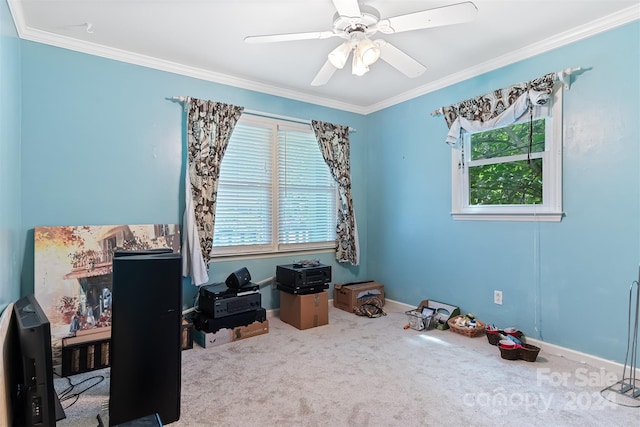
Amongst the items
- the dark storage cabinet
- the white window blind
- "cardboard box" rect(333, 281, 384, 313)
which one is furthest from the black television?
"cardboard box" rect(333, 281, 384, 313)

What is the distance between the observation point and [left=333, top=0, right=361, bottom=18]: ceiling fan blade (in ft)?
6.28

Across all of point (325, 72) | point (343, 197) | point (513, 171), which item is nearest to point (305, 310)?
point (343, 197)

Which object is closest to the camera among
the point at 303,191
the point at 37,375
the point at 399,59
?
the point at 37,375

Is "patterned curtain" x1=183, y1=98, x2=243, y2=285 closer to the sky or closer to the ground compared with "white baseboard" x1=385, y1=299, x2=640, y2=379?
closer to the sky

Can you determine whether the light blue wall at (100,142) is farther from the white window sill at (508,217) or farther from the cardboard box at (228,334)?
the white window sill at (508,217)

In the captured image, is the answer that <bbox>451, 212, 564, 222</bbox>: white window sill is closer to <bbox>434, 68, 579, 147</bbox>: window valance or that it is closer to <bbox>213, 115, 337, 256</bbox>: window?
<bbox>434, 68, 579, 147</bbox>: window valance

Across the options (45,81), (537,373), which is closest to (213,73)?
(45,81)

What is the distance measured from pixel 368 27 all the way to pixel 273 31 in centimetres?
88

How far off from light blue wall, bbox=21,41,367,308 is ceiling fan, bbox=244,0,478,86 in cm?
148

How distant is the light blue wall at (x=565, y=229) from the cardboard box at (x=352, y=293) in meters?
0.37

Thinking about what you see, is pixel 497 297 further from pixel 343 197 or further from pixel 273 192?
pixel 273 192

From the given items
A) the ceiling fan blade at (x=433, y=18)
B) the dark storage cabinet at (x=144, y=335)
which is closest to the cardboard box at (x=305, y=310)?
the dark storage cabinet at (x=144, y=335)

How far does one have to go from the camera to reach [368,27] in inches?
87.8

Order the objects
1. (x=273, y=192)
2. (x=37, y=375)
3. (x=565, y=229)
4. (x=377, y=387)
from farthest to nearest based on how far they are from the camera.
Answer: (x=273, y=192)
(x=565, y=229)
(x=377, y=387)
(x=37, y=375)
